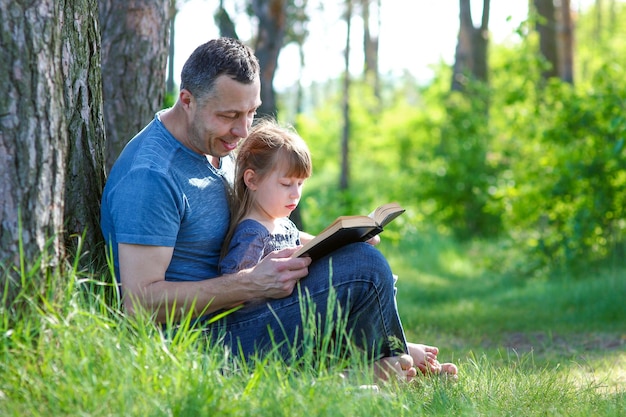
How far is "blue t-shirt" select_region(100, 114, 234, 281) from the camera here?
11.3ft

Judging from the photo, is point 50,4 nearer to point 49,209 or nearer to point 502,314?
point 49,209

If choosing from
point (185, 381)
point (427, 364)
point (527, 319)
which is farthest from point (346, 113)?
point (185, 381)

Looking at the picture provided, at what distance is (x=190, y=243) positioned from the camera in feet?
12.3

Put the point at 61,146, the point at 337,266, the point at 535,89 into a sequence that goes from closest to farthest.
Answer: the point at 61,146 < the point at 337,266 < the point at 535,89

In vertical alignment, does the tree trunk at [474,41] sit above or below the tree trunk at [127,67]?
above

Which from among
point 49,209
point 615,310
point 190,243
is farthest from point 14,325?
point 615,310

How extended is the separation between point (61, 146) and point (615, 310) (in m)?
5.26

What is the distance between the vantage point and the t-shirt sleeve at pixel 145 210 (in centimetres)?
342

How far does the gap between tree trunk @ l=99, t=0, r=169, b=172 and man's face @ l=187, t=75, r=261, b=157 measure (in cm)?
175

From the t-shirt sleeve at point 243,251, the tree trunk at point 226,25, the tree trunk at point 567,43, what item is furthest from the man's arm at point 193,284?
the tree trunk at point 567,43

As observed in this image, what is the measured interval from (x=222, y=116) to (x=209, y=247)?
57 centimetres

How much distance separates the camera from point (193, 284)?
3.57m

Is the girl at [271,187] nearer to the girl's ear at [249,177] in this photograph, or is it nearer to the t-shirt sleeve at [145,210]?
the girl's ear at [249,177]

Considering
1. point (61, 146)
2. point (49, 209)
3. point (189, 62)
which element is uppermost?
point (189, 62)
